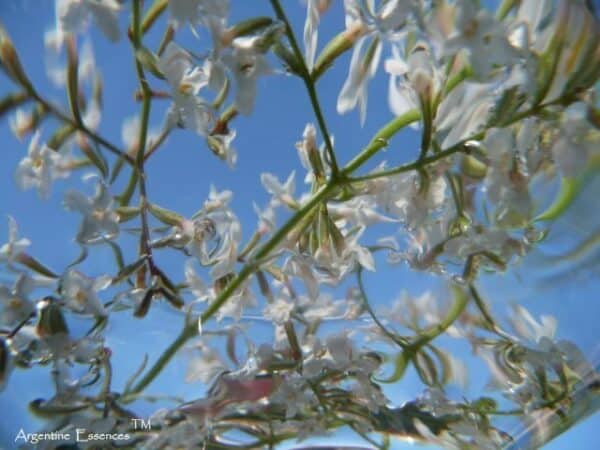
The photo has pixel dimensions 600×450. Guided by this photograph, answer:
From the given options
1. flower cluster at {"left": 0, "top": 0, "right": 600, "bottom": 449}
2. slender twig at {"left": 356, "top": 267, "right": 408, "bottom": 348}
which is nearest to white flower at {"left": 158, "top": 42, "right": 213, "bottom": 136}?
flower cluster at {"left": 0, "top": 0, "right": 600, "bottom": 449}

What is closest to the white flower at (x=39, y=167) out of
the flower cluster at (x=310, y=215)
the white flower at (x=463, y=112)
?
the flower cluster at (x=310, y=215)

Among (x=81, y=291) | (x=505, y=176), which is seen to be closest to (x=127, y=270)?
(x=81, y=291)

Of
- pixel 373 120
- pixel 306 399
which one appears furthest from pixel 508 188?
pixel 306 399

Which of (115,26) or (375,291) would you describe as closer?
(115,26)

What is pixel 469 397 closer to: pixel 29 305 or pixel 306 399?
pixel 306 399

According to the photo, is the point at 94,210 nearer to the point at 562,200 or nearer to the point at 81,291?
the point at 81,291

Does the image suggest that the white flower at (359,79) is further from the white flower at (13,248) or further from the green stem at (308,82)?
the white flower at (13,248)
